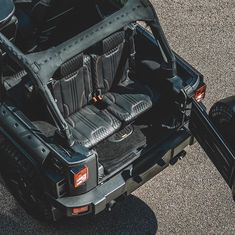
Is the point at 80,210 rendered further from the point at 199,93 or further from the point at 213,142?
the point at 199,93

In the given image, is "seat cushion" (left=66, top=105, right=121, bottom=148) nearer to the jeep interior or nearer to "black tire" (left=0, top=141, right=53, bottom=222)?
the jeep interior

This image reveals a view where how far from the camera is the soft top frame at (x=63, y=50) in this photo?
255 inches

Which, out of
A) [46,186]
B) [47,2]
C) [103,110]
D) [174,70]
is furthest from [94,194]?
[47,2]

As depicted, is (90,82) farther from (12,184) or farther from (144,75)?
(12,184)

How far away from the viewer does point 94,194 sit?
6.87m

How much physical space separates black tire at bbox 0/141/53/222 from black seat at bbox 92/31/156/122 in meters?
1.29

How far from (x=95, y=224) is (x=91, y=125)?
1.20 metres

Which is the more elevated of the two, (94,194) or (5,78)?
(5,78)

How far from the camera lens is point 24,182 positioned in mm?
7270

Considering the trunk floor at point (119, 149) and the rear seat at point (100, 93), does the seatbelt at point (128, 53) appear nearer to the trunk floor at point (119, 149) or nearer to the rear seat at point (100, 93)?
the rear seat at point (100, 93)

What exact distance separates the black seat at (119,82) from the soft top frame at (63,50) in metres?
0.43

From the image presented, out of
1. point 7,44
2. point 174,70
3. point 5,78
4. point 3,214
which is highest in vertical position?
point 7,44

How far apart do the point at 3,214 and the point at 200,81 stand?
112 inches

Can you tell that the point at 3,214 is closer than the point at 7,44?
No
